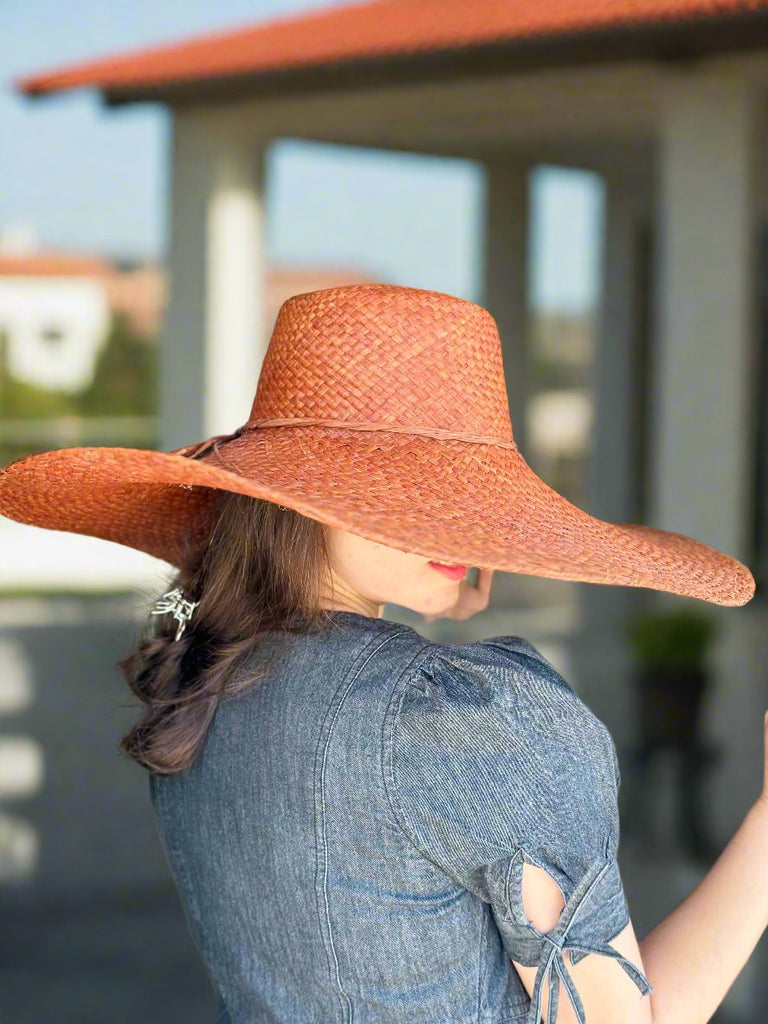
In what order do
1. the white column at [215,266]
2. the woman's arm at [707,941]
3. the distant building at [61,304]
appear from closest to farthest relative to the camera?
the woman's arm at [707,941] < the white column at [215,266] < the distant building at [61,304]

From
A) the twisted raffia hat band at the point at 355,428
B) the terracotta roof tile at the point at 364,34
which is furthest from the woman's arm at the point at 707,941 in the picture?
the terracotta roof tile at the point at 364,34

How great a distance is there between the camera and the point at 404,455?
1267 millimetres

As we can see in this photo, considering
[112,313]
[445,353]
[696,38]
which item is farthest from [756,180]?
[112,313]

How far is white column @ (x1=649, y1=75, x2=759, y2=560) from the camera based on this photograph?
15.7ft

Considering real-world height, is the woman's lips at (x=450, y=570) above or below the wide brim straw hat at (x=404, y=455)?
below

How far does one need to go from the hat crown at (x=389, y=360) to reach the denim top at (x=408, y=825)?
22 centimetres

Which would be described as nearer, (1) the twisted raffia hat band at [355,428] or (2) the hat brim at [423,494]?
(2) the hat brim at [423,494]

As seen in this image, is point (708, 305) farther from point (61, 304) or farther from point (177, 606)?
point (61, 304)

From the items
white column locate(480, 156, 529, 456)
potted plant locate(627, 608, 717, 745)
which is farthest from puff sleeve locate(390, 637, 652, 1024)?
white column locate(480, 156, 529, 456)

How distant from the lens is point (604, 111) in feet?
18.6

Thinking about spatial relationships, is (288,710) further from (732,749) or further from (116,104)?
(116,104)

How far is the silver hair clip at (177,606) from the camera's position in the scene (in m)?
1.36

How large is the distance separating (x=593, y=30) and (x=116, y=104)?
2.76 meters

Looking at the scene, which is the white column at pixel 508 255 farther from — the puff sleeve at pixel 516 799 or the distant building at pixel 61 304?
the distant building at pixel 61 304
